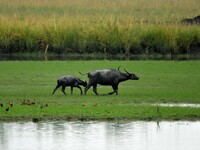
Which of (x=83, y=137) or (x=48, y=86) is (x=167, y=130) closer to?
(x=83, y=137)

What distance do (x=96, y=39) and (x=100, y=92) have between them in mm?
16100

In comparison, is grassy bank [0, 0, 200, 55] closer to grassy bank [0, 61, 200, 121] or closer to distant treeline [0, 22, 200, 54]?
distant treeline [0, 22, 200, 54]

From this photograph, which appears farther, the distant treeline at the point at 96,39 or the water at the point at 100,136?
the distant treeline at the point at 96,39

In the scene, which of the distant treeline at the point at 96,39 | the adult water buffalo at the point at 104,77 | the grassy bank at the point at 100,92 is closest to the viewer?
the grassy bank at the point at 100,92

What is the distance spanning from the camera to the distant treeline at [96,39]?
4106cm

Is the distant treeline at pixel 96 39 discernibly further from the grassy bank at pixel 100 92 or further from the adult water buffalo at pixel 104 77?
the adult water buffalo at pixel 104 77

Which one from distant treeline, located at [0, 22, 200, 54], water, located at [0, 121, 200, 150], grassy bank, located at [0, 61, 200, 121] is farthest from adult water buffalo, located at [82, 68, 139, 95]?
distant treeline, located at [0, 22, 200, 54]

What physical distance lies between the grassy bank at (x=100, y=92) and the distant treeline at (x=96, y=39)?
22.0ft

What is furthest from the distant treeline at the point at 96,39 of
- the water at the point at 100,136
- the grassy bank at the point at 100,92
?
the water at the point at 100,136

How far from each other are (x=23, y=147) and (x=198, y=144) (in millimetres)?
3432

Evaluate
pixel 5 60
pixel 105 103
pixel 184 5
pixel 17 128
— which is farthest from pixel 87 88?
pixel 184 5

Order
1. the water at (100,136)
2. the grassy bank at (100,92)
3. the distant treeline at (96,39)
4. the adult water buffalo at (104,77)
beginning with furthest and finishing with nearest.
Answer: the distant treeline at (96,39)
the adult water buffalo at (104,77)
the grassy bank at (100,92)
the water at (100,136)

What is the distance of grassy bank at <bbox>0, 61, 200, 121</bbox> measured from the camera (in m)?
19.6

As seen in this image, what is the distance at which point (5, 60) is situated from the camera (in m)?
36.7
